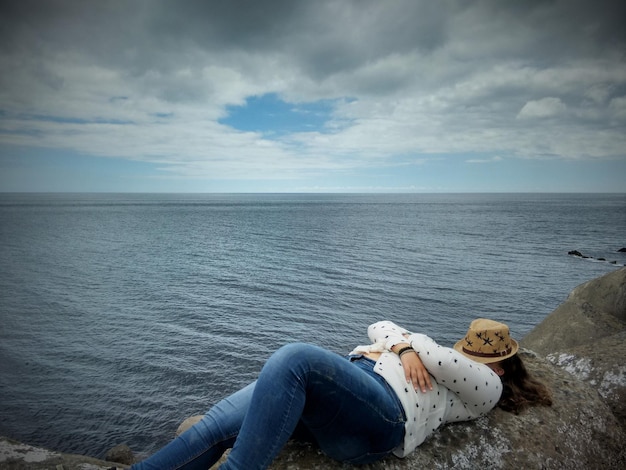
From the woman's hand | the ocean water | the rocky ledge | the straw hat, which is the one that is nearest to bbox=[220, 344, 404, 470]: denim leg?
the woman's hand

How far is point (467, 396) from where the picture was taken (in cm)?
372

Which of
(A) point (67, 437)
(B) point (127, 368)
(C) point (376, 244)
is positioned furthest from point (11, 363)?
(C) point (376, 244)

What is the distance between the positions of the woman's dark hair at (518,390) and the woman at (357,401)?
0.02m

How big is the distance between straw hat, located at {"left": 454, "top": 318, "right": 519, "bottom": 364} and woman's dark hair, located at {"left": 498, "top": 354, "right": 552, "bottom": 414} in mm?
211

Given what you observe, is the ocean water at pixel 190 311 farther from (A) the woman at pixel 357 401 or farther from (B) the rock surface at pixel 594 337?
(A) the woman at pixel 357 401

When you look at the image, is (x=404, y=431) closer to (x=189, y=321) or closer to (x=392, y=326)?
(x=392, y=326)

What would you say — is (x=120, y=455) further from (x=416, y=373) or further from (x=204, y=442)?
(x=416, y=373)

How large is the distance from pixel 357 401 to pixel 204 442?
1.38 metres

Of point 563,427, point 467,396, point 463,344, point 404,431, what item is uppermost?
point 463,344

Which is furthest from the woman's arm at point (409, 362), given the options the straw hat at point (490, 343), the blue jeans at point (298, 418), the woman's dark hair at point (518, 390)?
the woman's dark hair at point (518, 390)

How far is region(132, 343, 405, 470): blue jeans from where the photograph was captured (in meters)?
3.04

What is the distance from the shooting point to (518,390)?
432 centimetres

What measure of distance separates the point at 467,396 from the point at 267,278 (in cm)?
3068

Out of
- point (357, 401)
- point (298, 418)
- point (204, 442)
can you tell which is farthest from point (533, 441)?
point (204, 442)
